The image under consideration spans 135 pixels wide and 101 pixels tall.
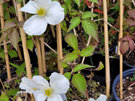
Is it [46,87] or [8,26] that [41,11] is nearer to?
[8,26]

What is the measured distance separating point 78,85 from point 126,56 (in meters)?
0.88

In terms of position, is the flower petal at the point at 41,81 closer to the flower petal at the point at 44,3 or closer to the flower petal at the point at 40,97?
the flower petal at the point at 40,97

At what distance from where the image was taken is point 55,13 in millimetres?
769

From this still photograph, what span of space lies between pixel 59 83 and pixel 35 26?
0.24 meters

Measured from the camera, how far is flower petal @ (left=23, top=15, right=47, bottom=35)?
794 mm

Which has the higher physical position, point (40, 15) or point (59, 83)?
point (40, 15)

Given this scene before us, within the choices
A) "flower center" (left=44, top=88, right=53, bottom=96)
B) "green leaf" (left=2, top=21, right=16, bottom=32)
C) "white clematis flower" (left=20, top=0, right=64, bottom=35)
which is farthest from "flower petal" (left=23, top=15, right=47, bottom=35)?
"flower center" (left=44, top=88, right=53, bottom=96)

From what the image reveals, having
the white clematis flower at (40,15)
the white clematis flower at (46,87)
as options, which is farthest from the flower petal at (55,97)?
the white clematis flower at (40,15)


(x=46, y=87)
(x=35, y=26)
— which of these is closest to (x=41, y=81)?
(x=46, y=87)

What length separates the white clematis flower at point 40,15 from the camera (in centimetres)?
77

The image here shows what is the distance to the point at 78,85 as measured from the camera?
93 cm

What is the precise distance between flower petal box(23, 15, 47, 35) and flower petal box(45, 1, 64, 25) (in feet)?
0.10

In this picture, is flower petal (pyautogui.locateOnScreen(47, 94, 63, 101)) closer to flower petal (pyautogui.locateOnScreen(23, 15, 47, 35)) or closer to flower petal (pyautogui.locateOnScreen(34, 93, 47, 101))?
flower petal (pyautogui.locateOnScreen(34, 93, 47, 101))

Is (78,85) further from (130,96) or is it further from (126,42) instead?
(130,96)
